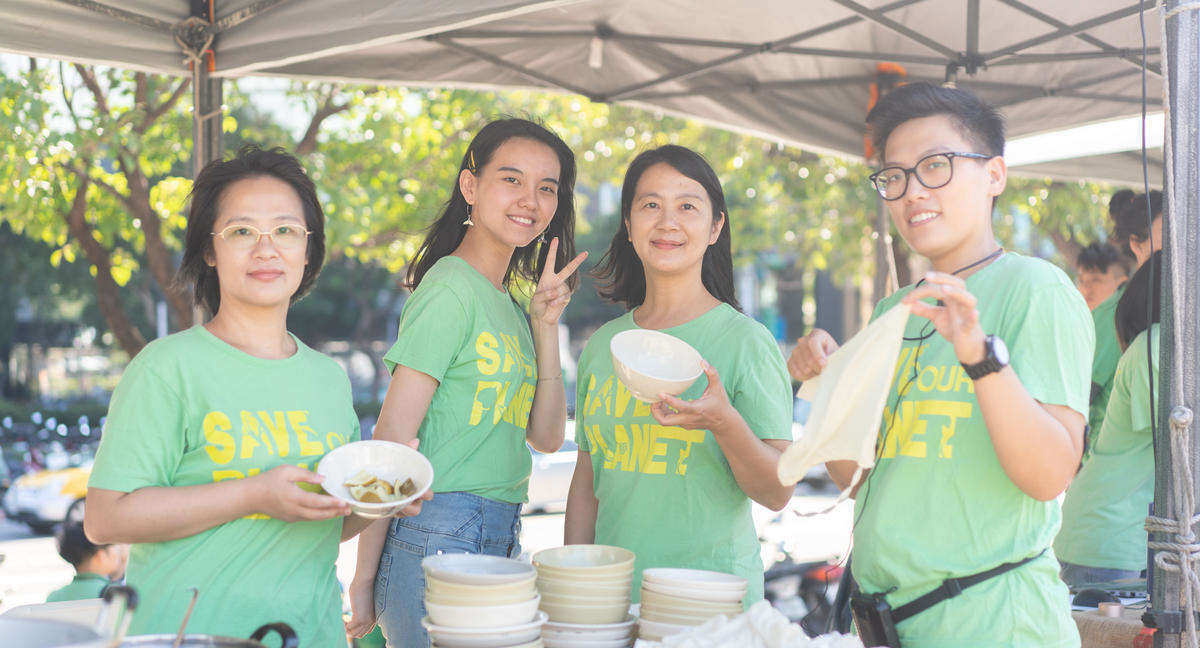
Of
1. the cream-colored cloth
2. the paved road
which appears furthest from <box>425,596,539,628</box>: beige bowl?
the paved road

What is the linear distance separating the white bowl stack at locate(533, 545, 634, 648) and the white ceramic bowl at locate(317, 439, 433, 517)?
1.01 feet

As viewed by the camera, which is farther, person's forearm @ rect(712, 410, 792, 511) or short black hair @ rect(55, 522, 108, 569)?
short black hair @ rect(55, 522, 108, 569)

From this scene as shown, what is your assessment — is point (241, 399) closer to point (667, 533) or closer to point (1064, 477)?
point (667, 533)

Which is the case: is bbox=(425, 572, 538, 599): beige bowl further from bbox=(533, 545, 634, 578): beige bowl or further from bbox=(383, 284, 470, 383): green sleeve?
bbox=(383, 284, 470, 383): green sleeve

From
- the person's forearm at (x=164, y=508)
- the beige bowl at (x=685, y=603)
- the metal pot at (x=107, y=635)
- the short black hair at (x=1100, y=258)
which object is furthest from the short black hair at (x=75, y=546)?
the short black hair at (x=1100, y=258)

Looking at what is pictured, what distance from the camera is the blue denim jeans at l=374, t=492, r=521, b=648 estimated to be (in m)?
2.39

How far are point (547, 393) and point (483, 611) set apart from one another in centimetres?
104

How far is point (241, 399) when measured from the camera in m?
1.95

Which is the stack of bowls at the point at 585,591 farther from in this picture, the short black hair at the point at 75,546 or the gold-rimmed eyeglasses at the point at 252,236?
the short black hair at the point at 75,546

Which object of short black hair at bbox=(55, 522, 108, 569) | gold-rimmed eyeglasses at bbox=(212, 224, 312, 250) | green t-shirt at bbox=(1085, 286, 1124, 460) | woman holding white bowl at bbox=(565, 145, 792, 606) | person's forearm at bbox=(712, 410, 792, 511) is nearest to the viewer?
gold-rimmed eyeglasses at bbox=(212, 224, 312, 250)

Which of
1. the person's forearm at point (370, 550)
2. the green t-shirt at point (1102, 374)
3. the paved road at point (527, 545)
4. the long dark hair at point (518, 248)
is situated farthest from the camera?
the paved road at point (527, 545)

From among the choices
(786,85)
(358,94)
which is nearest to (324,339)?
(358,94)

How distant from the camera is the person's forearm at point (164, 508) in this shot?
181 cm

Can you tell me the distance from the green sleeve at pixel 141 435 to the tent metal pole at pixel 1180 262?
193 cm
